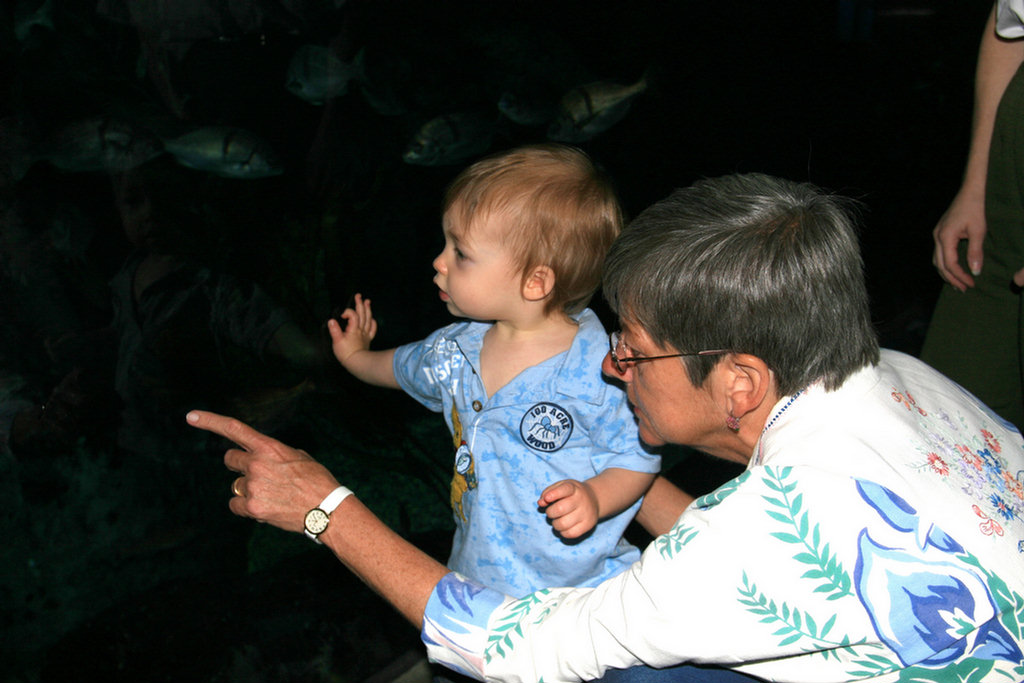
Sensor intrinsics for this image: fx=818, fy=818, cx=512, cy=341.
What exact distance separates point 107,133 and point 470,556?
3.92ft

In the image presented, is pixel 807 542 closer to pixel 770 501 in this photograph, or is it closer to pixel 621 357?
pixel 770 501

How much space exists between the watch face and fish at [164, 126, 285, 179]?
0.74 meters

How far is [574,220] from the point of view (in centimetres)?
175

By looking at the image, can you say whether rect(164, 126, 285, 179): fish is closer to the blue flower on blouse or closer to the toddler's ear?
the toddler's ear

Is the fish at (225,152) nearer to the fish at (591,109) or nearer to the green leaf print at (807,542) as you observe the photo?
the fish at (591,109)

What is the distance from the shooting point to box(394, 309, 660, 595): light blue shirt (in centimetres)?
182

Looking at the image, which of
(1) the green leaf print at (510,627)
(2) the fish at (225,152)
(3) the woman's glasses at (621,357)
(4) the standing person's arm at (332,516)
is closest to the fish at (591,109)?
(2) the fish at (225,152)

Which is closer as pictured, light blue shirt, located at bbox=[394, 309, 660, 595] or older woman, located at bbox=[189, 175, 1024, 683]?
older woman, located at bbox=[189, 175, 1024, 683]

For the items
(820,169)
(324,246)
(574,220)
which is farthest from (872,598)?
(820,169)

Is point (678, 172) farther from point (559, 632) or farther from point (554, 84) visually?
point (559, 632)

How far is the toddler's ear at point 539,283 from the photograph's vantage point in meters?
1.76

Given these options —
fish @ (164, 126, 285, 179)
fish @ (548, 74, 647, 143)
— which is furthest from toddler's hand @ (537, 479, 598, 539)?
fish @ (548, 74, 647, 143)

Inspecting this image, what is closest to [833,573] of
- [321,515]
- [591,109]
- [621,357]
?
[621,357]

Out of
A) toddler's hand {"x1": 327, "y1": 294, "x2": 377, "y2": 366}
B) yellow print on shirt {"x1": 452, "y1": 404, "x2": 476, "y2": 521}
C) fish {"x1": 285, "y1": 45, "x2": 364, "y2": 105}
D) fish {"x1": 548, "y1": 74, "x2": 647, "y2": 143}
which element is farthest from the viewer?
fish {"x1": 548, "y1": 74, "x2": 647, "y2": 143}
